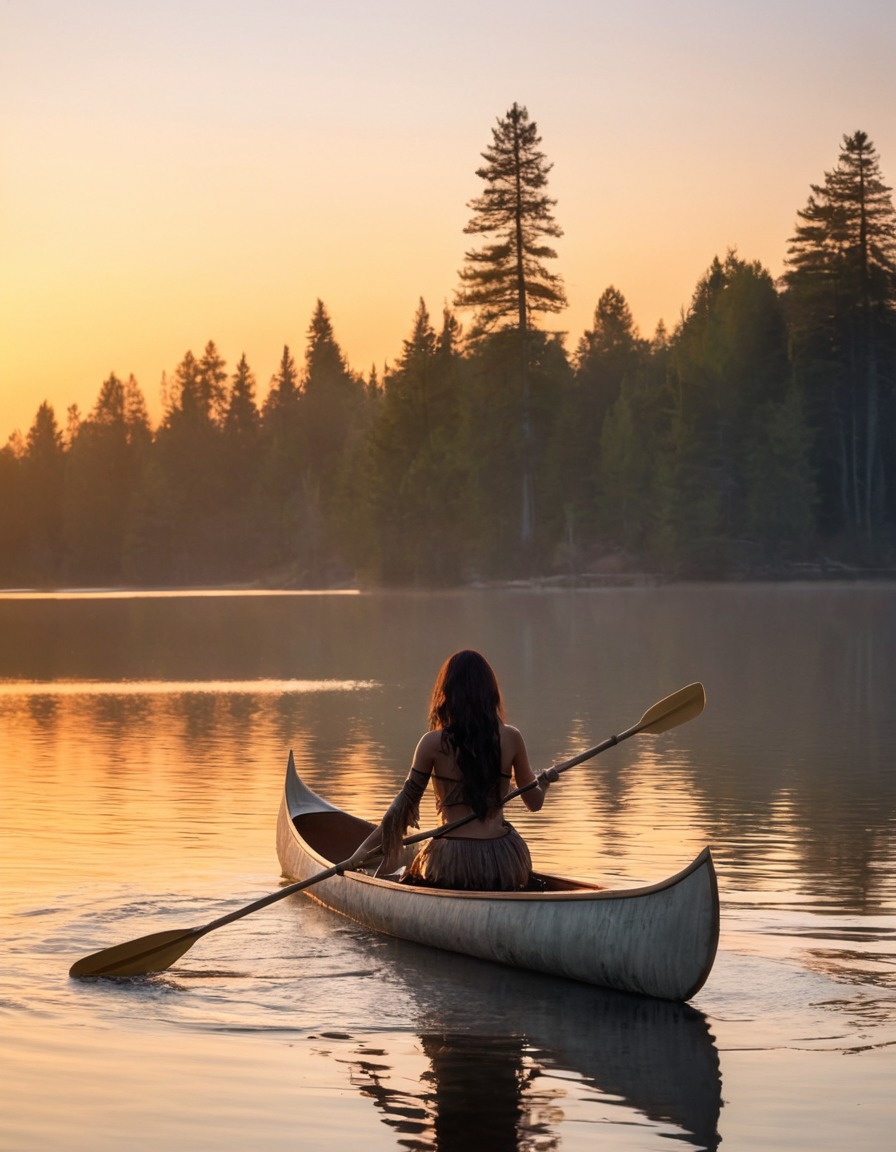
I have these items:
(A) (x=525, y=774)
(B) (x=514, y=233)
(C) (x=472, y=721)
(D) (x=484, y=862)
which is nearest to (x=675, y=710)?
(A) (x=525, y=774)

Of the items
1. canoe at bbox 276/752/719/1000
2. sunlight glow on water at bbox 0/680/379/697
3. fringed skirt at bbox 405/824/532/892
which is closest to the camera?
canoe at bbox 276/752/719/1000

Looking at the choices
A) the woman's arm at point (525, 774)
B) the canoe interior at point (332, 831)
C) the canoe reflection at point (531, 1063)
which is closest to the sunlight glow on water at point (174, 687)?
the canoe interior at point (332, 831)

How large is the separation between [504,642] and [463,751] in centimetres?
3296

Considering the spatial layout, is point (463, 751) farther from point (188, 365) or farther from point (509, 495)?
point (188, 365)

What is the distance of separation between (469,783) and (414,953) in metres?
1.25

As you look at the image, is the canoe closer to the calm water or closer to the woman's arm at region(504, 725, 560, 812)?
the calm water

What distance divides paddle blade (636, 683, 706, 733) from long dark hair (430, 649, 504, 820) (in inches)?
58.3

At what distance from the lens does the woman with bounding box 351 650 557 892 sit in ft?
31.9

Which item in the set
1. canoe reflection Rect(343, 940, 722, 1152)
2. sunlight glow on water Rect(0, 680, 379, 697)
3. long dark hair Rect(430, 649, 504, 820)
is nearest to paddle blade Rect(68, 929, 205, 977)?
canoe reflection Rect(343, 940, 722, 1152)

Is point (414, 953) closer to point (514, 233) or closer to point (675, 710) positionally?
point (675, 710)

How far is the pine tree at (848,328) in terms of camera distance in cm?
8225

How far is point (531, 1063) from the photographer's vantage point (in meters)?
8.18

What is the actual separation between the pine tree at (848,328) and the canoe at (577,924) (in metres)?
74.1

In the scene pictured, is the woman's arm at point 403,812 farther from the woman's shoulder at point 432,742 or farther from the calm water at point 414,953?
the calm water at point 414,953
